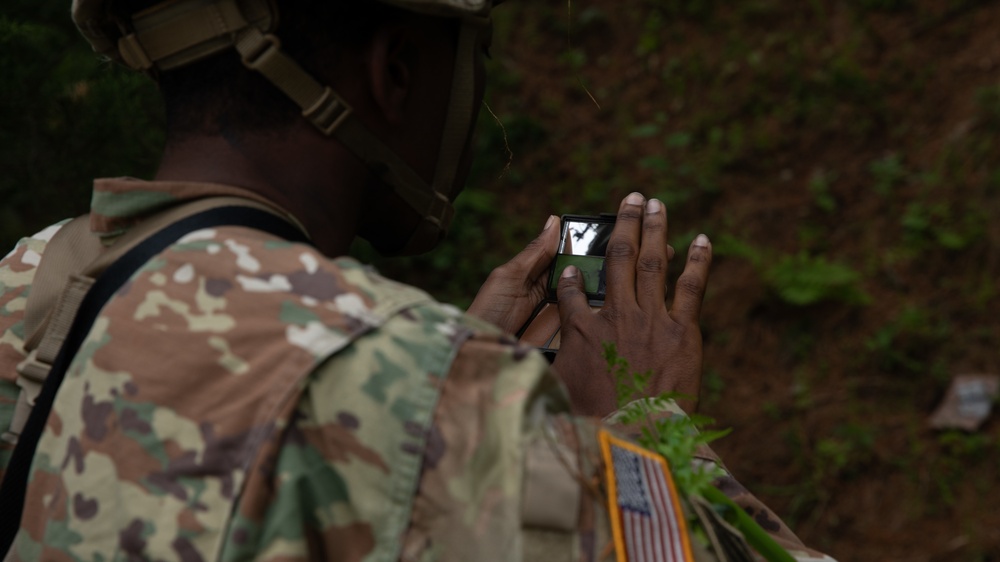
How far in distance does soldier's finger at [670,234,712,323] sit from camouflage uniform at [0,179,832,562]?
2.64 feet

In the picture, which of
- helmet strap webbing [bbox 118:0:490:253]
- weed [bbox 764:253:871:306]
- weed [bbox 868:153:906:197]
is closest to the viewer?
helmet strap webbing [bbox 118:0:490:253]

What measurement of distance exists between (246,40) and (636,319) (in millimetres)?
975

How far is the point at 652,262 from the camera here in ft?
7.14

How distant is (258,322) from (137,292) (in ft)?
0.67

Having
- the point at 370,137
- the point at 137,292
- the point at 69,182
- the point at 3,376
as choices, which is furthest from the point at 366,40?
the point at 69,182

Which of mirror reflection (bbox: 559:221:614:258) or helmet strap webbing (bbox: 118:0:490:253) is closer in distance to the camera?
helmet strap webbing (bbox: 118:0:490:253)

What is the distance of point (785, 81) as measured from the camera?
235 inches

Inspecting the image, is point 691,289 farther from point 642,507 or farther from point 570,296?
point 642,507

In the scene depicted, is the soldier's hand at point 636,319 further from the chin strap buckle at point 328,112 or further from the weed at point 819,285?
the weed at point 819,285

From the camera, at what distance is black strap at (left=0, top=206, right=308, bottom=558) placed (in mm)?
1498

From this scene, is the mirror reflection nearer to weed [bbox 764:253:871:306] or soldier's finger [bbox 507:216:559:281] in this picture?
soldier's finger [bbox 507:216:559:281]

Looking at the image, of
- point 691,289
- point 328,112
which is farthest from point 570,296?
point 328,112

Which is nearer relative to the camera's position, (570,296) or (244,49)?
(244,49)

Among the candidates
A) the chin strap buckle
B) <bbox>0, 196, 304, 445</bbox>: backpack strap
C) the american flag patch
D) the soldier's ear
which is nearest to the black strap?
<bbox>0, 196, 304, 445</bbox>: backpack strap
